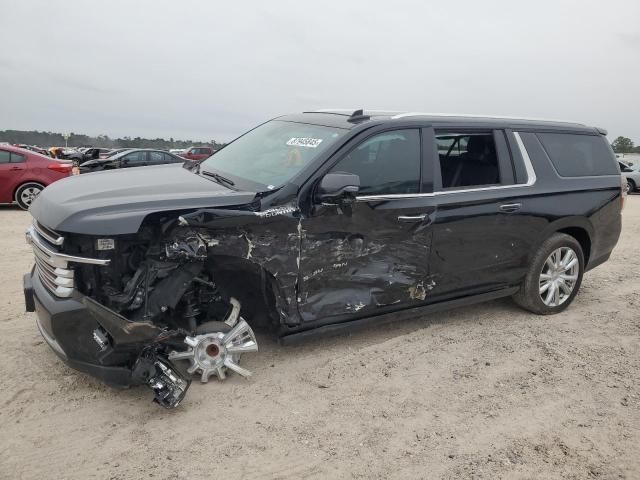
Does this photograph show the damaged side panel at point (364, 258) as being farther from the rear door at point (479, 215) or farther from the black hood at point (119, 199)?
the black hood at point (119, 199)

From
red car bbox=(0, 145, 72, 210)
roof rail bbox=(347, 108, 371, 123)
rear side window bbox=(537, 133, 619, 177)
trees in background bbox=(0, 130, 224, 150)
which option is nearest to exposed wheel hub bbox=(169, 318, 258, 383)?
roof rail bbox=(347, 108, 371, 123)

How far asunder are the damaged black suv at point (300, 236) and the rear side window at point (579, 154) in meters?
0.02

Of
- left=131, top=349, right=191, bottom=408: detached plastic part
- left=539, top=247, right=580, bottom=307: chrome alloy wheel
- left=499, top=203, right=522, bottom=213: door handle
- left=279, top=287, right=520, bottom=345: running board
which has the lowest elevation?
left=131, top=349, right=191, bottom=408: detached plastic part

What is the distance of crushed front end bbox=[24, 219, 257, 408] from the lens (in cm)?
295

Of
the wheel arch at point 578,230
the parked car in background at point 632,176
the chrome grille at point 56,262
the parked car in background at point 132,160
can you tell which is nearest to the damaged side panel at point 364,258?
the chrome grille at point 56,262

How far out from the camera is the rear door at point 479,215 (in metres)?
4.15

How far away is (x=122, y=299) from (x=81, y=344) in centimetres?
35

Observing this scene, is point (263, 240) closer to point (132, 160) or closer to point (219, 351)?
point (219, 351)

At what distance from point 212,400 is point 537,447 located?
79.1 inches

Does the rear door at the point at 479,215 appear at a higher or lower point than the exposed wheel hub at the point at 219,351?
higher

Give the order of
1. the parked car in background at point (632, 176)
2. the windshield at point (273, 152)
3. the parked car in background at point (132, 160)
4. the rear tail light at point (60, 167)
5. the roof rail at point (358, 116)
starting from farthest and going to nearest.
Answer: the parked car in background at point (632, 176) → the parked car in background at point (132, 160) → the rear tail light at point (60, 167) → the roof rail at point (358, 116) → the windshield at point (273, 152)

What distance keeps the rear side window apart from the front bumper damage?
12.7ft

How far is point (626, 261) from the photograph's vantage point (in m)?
7.47

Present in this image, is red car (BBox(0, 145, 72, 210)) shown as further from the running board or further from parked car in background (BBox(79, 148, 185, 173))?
the running board
